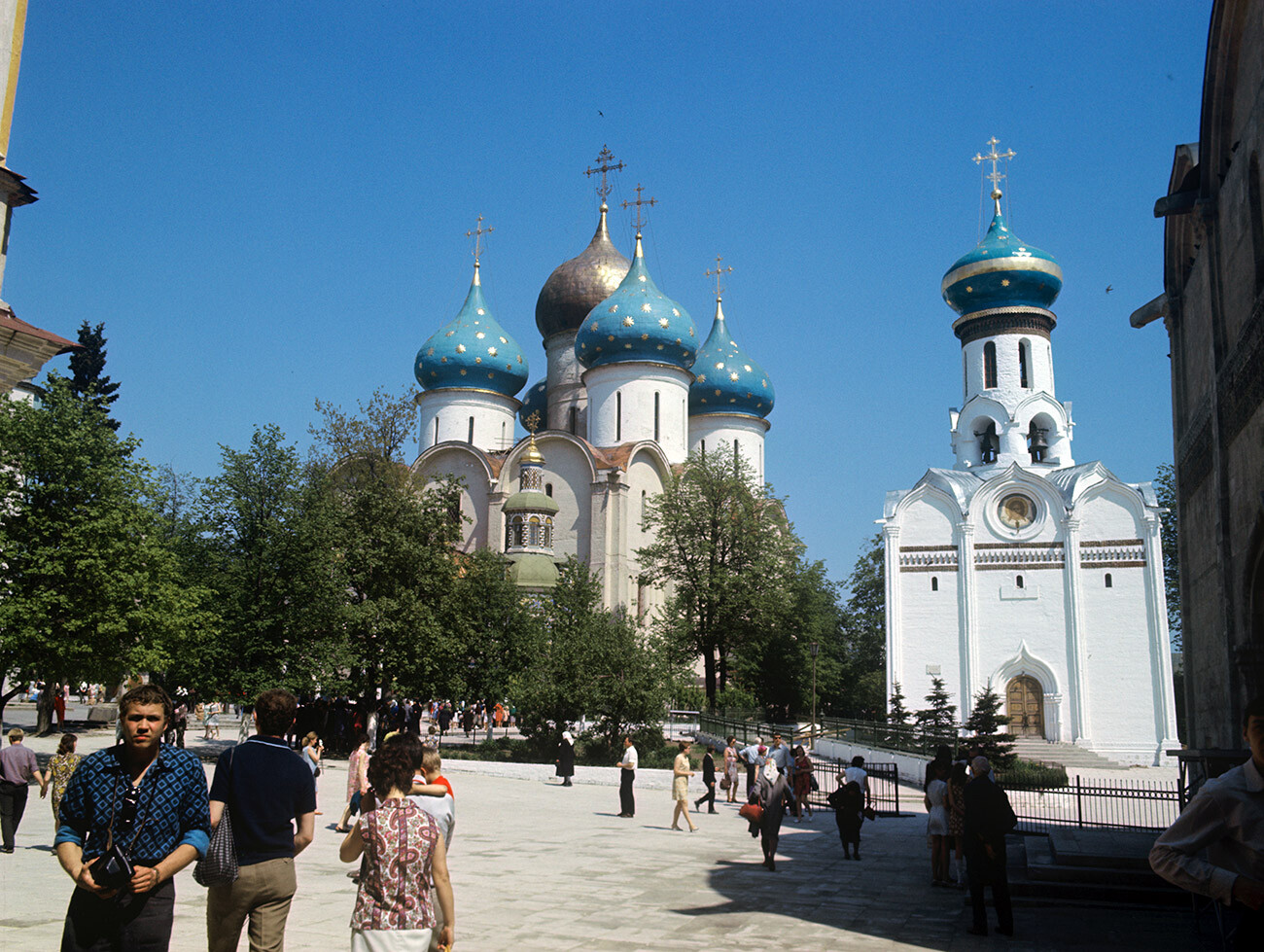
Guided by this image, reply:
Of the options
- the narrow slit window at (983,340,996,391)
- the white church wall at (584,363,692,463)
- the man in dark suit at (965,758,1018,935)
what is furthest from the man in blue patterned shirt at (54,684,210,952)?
the white church wall at (584,363,692,463)

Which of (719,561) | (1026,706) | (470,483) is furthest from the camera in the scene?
(470,483)

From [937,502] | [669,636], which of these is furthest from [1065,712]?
[669,636]

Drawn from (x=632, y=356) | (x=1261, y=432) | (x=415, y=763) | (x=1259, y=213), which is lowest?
(x=415, y=763)

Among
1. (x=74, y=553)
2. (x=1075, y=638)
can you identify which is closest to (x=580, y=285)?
(x=1075, y=638)

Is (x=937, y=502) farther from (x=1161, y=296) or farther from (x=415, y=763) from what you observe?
(x=415, y=763)

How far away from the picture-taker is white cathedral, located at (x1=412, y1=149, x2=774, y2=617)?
125ft

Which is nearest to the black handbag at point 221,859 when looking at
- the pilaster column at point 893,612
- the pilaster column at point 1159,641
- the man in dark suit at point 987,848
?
the man in dark suit at point 987,848

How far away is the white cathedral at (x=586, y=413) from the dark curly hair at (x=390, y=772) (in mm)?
27708

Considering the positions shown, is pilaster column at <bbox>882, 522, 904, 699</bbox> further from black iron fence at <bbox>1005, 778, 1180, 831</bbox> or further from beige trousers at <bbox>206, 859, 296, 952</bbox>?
beige trousers at <bbox>206, 859, 296, 952</bbox>

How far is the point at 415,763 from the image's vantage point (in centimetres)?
476

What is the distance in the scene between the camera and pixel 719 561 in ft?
110

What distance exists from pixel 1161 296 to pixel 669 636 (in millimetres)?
19861

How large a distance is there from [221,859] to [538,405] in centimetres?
4550

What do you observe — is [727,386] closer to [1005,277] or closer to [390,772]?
[1005,277]
